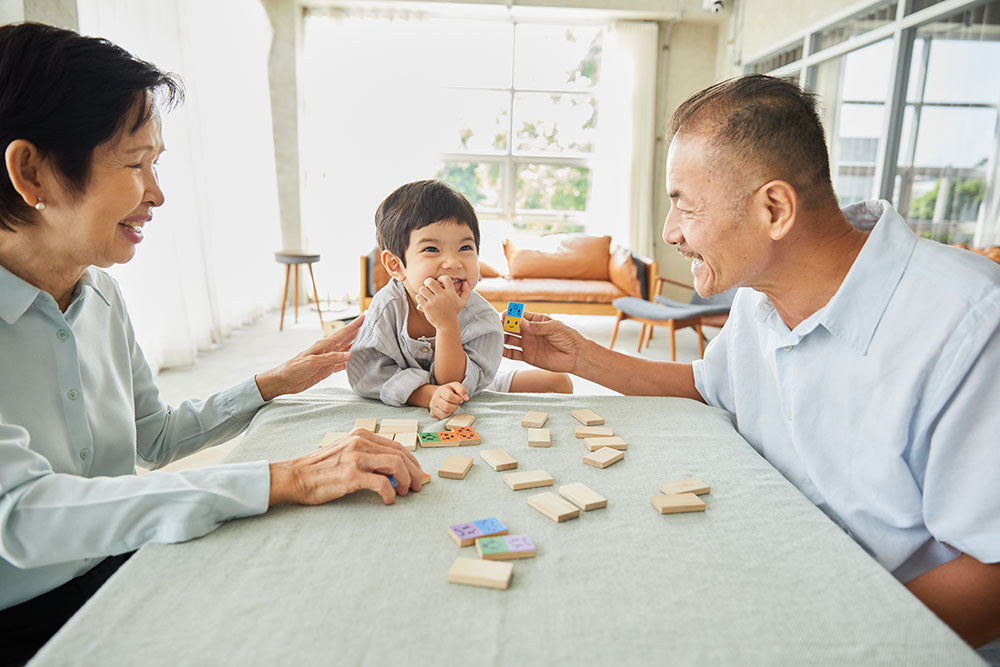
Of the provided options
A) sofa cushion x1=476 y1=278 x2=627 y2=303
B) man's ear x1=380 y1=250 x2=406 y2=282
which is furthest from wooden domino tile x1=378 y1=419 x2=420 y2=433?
sofa cushion x1=476 y1=278 x2=627 y2=303

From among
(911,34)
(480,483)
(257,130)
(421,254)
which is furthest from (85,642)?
(257,130)

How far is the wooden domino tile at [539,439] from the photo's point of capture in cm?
126

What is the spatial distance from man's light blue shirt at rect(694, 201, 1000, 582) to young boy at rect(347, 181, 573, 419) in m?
0.82

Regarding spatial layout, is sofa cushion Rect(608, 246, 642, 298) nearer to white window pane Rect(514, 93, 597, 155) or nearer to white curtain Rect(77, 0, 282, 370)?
white window pane Rect(514, 93, 597, 155)

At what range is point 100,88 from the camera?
1029mm

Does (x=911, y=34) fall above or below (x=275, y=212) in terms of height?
above

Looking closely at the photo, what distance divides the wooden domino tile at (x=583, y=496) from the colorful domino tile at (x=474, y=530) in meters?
0.14

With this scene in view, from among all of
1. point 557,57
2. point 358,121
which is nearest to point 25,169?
point 358,121

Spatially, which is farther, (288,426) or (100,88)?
(288,426)

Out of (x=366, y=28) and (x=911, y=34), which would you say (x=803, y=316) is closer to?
(x=911, y=34)

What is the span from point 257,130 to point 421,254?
5651 mm

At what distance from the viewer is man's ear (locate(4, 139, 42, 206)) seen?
37.8 inches

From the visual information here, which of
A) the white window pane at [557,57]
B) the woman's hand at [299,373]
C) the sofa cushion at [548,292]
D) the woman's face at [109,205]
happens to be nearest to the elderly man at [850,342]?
the woman's hand at [299,373]

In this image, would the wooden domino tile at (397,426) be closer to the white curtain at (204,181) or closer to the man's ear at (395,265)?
the man's ear at (395,265)
